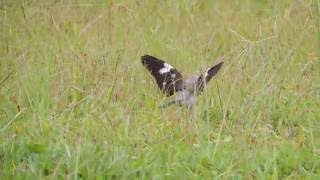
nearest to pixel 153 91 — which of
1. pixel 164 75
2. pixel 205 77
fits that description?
pixel 164 75

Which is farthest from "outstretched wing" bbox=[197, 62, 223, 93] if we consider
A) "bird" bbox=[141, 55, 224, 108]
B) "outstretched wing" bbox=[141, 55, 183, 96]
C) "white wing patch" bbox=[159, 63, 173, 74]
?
"white wing patch" bbox=[159, 63, 173, 74]

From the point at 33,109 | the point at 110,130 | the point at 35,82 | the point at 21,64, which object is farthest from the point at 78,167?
the point at 21,64

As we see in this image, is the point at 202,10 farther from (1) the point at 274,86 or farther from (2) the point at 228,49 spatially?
(1) the point at 274,86

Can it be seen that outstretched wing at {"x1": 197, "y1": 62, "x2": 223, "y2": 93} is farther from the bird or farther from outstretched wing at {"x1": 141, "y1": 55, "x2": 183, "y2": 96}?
outstretched wing at {"x1": 141, "y1": 55, "x2": 183, "y2": 96}

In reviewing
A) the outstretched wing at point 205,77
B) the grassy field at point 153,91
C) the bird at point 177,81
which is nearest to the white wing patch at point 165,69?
the bird at point 177,81

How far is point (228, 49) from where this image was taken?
5.43m

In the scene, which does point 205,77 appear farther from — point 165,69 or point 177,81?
point 165,69

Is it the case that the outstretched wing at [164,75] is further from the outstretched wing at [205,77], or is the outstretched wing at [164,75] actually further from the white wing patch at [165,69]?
the outstretched wing at [205,77]

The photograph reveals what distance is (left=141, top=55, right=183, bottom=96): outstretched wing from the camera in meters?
4.44

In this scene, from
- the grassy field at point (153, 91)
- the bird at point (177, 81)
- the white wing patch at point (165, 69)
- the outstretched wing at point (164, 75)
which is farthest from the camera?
the white wing patch at point (165, 69)

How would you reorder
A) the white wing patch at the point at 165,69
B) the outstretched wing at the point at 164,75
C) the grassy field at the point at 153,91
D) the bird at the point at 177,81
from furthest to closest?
1. the white wing patch at the point at 165,69
2. the outstretched wing at the point at 164,75
3. the bird at the point at 177,81
4. the grassy field at the point at 153,91

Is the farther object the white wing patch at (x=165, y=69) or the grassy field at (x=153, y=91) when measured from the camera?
the white wing patch at (x=165, y=69)

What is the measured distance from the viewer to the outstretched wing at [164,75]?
4.44 meters

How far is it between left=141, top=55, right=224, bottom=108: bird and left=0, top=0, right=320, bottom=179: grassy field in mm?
64
